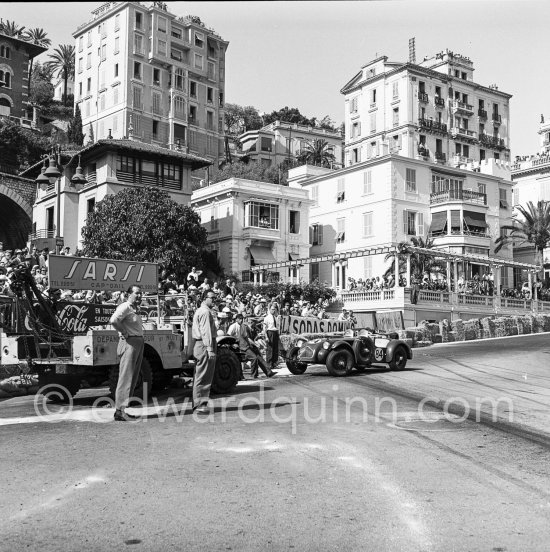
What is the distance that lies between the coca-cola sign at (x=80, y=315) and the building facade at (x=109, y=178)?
29228mm

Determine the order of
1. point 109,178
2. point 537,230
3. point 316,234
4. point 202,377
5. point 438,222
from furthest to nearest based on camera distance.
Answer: point 537,230
point 316,234
point 438,222
point 109,178
point 202,377

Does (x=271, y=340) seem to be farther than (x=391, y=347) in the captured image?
Yes

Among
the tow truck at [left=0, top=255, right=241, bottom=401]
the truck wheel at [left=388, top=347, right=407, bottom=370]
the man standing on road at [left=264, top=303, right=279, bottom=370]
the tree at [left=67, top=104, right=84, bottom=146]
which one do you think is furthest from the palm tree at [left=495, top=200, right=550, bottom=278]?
the tow truck at [left=0, top=255, right=241, bottom=401]

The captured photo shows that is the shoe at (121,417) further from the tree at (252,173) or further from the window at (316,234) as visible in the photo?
the tree at (252,173)

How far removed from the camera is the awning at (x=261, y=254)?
45.9m

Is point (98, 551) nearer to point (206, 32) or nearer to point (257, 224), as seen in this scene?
point (257, 224)

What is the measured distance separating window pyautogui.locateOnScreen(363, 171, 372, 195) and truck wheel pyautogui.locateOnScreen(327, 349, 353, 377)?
35.3 meters

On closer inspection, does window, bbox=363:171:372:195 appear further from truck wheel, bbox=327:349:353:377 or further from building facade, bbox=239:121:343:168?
building facade, bbox=239:121:343:168

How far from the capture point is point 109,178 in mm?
41812

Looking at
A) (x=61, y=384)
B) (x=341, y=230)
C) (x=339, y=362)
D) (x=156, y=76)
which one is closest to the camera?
(x=61, y=384)

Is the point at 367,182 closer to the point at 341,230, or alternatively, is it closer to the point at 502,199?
the point at 341,230

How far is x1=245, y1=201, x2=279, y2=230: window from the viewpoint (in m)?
45.8

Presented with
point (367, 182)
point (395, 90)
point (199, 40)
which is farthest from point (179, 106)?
point (367, 182)

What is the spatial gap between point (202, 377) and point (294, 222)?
38788mm
